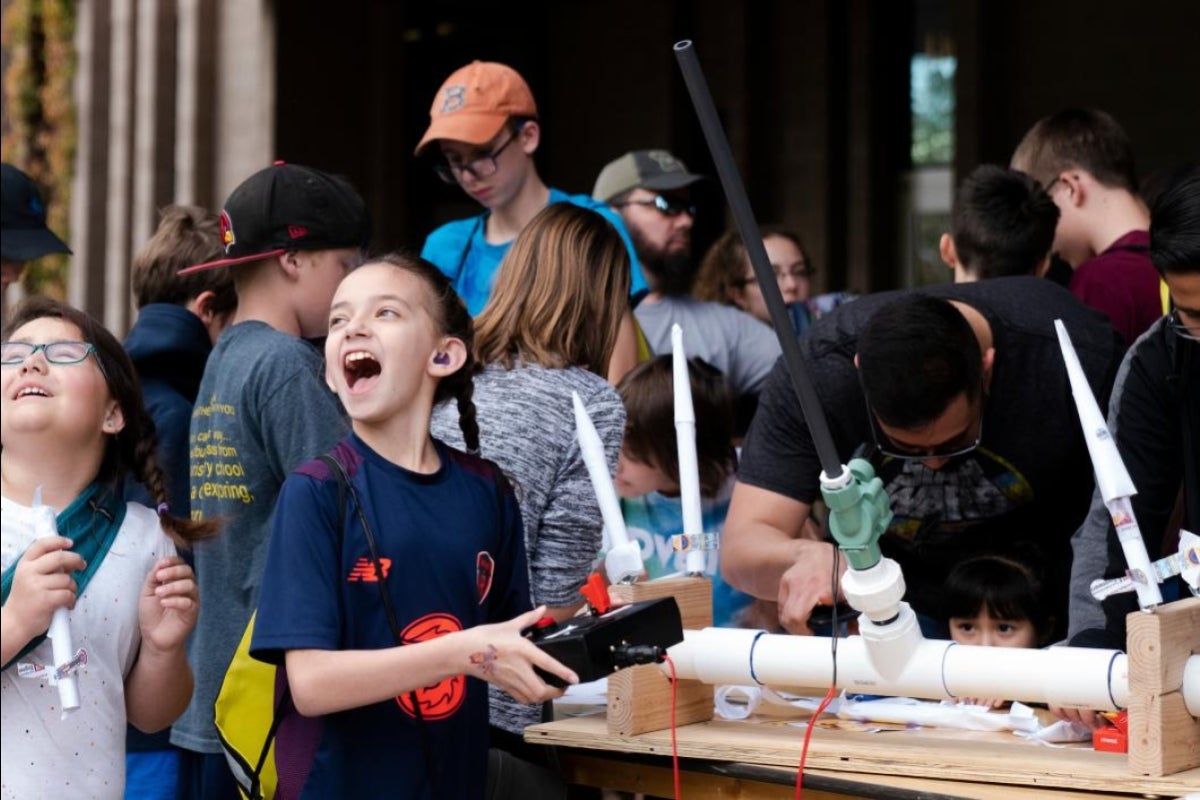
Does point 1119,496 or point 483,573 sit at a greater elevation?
point 1119,496

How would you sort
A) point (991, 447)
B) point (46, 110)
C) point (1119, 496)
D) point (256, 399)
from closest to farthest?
point (1119, 496) → point (256, 399) → point (991, 447) → point (46, 110)

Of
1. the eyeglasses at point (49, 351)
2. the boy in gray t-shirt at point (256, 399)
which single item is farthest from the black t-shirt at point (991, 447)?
the eyeglasses at point (49, 351)

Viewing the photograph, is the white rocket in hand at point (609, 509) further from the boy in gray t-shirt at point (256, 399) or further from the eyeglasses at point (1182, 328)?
the eyeglasses at point (1182, 328)

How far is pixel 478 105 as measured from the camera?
15.8 feet

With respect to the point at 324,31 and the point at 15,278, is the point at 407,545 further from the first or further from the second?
the point at 324,31

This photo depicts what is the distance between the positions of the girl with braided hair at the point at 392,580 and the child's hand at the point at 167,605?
15 cm

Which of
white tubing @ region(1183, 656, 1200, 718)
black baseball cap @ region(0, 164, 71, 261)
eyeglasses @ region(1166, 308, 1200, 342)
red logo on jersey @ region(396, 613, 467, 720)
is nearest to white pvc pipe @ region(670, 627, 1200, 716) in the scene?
white tubing @ region(1183, 656, 1200, 718)

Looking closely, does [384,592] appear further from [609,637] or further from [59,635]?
[59,635]

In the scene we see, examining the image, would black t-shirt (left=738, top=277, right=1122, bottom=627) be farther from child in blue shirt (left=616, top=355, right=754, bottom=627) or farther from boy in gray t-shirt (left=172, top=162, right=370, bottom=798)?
boy in gray t-shirt (left=172, top=162, right=370, bottom=798)

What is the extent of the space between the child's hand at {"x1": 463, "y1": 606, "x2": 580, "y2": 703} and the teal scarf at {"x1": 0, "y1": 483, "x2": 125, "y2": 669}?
0.64m

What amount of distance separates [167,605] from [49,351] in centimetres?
43

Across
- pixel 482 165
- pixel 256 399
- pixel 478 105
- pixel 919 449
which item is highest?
pixel 478 105

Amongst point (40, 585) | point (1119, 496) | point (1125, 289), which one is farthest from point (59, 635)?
point (1125, 289)

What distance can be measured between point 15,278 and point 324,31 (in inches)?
287
